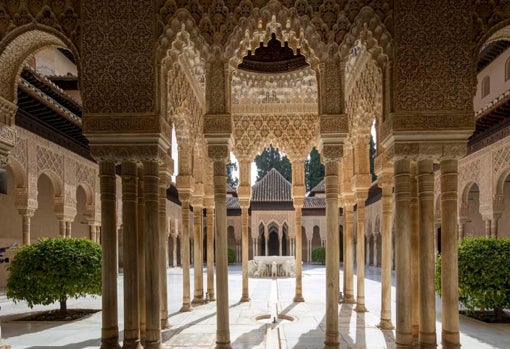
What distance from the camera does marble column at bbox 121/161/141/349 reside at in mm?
5328

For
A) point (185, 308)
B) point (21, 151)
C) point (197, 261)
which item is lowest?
point (185, 308)

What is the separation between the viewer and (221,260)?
5.67 m

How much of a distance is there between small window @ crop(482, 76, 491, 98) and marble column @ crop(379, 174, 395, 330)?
32.6 feet

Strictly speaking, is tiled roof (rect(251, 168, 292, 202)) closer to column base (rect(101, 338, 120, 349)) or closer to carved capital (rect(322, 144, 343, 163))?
carved capital (rect(322, 144, 343, 163))

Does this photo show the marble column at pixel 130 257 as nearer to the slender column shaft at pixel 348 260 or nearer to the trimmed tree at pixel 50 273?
the trimmed tree at pixel 50 273

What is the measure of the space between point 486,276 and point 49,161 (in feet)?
35.4

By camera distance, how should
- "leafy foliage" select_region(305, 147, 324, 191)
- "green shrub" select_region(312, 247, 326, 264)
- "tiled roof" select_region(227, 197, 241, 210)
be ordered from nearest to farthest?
"green shrub" select_region(312, 247, 326, 264)
"tiled roof" select_region(227, 197, 241, 210)
"leafy foliage" select_region(305, 147, 324, 191)

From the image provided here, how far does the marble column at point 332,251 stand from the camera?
18.3 feet

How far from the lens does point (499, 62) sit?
14242 mm

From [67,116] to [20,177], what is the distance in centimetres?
189

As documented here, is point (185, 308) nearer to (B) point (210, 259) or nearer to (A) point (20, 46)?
(B) point (210, 259)

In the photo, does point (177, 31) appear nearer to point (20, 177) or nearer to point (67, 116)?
point (67, 116)

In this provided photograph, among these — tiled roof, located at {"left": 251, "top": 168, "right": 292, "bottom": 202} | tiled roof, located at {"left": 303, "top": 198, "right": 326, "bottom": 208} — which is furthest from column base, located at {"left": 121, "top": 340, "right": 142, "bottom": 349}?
tiled roof, located at {"left": 303, "top": 198, "right": 326, "bottom": 208}

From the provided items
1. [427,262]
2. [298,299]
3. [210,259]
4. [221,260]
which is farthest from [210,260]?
[427,262]
